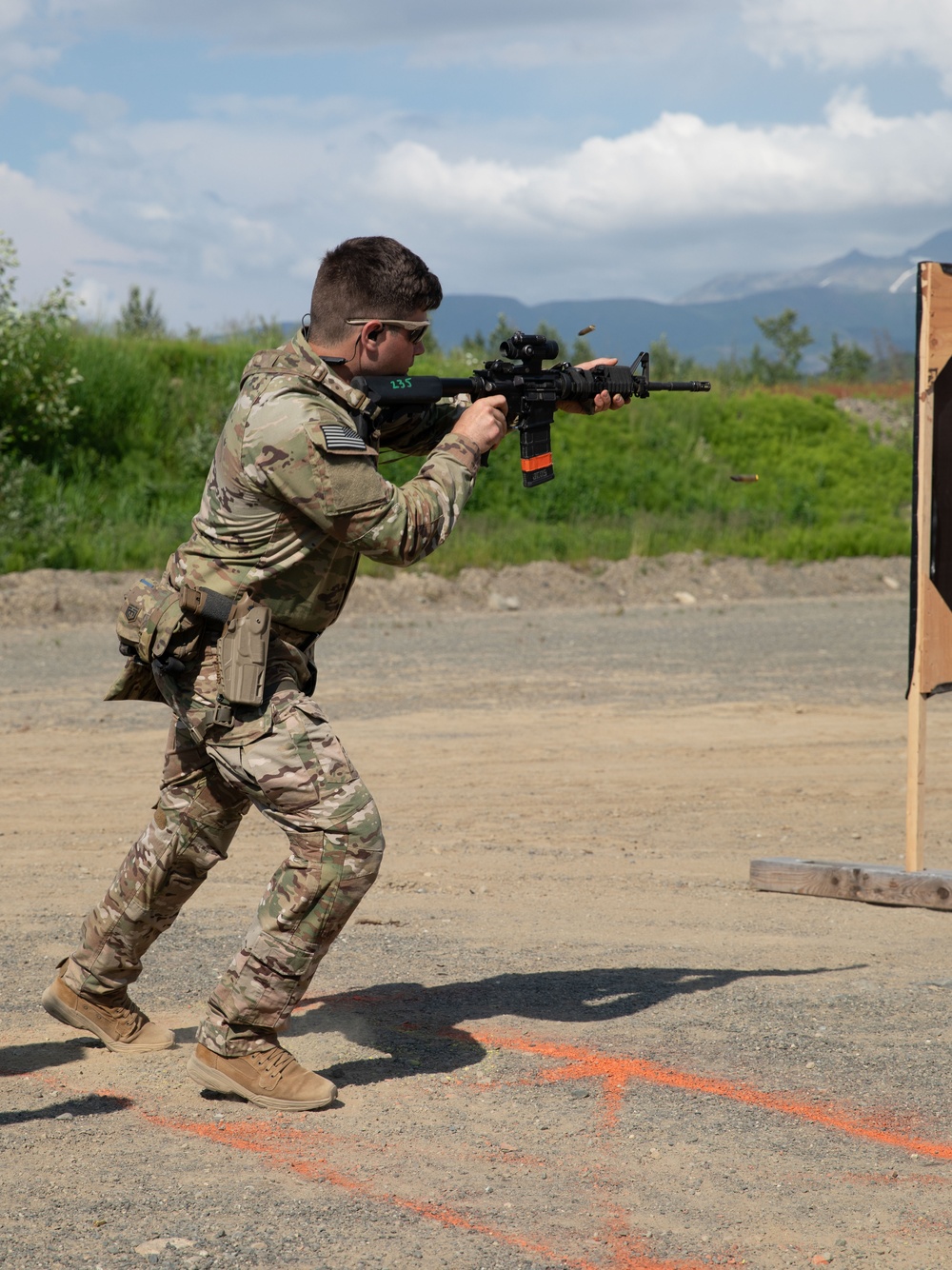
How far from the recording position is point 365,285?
3678 millimetres

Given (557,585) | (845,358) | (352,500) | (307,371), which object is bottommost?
(557,585)

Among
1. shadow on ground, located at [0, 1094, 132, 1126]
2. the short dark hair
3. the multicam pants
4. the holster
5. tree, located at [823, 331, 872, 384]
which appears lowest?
shadow on ground, located at [0, 1094, 132, 1126]

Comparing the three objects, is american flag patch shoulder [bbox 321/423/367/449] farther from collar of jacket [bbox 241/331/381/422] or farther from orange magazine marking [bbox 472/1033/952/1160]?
orange magazine marking [bbox 472/1033/952/1160]

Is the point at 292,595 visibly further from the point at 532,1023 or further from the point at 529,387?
the point at 532,1023

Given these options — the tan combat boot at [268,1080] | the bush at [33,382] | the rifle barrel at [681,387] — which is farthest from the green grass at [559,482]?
the tan combat boot at [268,1080]

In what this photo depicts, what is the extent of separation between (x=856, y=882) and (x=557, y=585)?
11656 mm

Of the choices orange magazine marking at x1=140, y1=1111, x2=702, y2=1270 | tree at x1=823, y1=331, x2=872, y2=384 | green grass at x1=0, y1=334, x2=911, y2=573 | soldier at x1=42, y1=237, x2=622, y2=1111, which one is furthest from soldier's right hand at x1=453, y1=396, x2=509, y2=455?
tree at x1=823, y1=331, x2=872, y2=384

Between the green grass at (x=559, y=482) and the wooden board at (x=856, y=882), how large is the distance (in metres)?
10.1

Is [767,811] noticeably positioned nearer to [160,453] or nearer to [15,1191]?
[15,1191]

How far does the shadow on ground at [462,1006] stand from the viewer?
4125 millimetres

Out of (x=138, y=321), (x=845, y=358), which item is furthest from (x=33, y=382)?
(x=845, y=358)

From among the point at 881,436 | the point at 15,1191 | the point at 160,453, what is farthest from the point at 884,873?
the point at 881,436

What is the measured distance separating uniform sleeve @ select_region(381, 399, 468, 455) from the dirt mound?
10874mm

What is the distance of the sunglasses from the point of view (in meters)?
3.70
